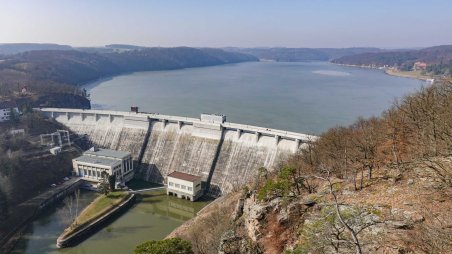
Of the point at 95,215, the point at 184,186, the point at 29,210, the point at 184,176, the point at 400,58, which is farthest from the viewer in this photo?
the point at 400,58

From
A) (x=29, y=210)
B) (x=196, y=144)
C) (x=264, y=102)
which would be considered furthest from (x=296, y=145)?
(x=264, y=102)

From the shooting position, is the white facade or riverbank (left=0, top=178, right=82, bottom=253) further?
the white facade

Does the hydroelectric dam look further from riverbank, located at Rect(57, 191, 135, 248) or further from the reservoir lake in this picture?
riverbank, located at Rect(57, 191, 135, 248)

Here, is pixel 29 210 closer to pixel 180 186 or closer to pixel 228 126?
pixel 180 186

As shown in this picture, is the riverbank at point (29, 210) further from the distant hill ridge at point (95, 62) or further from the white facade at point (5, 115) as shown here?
the distant hill ridge at point (95, 62)

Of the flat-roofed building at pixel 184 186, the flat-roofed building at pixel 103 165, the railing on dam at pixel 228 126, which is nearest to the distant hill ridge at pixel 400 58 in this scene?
the railing on dam at pixel 228 126

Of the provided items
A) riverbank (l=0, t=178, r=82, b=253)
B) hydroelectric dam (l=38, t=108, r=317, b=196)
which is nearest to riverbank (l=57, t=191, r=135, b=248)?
riverbank (l=0, t=178, r=82, b=253)
